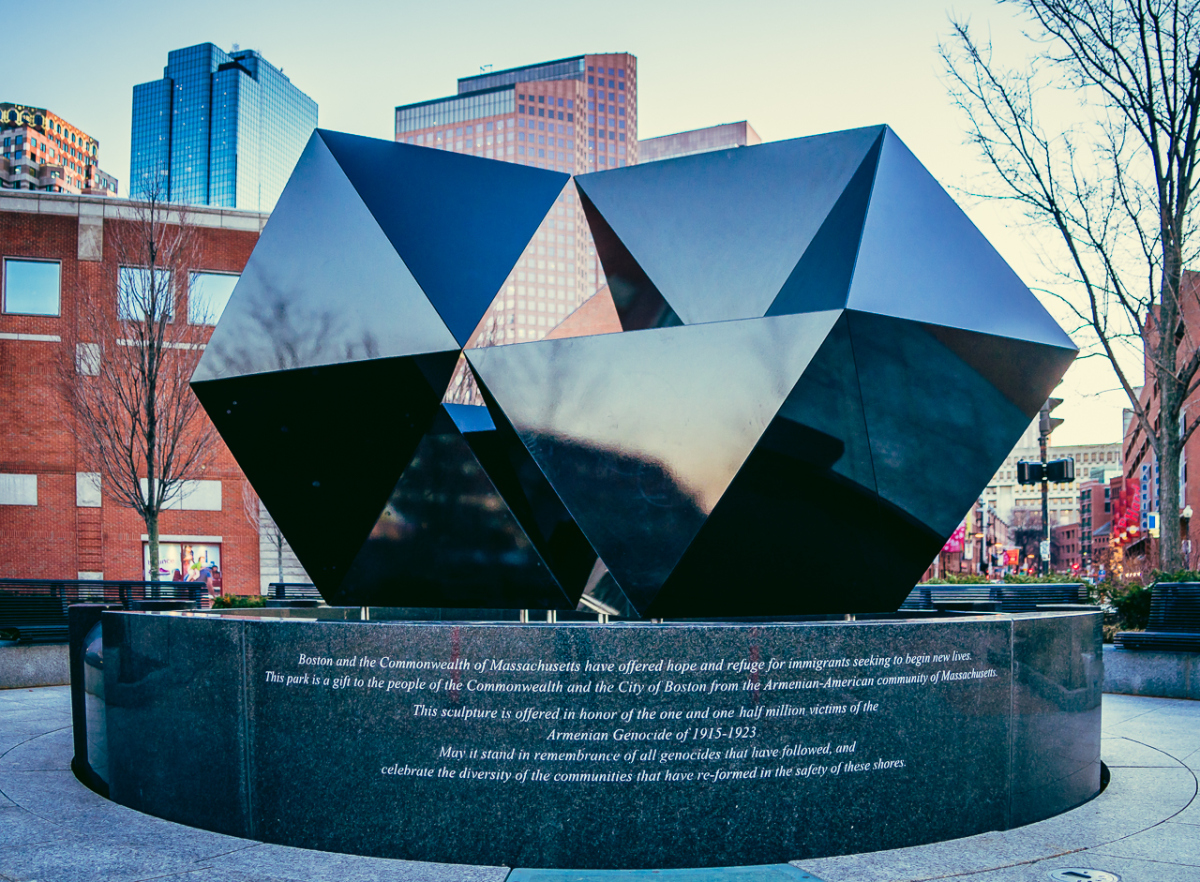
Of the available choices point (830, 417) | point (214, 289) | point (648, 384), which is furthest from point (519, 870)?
point (214, 289)

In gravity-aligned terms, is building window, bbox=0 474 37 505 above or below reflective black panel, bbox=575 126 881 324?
below

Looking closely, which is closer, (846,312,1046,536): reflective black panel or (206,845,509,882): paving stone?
(206,845,509,882): paving stone

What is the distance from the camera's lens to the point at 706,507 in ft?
21.5

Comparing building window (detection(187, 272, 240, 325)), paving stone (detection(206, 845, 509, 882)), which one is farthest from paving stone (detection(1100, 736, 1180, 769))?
building window (detection(187, 272, 240, 325))

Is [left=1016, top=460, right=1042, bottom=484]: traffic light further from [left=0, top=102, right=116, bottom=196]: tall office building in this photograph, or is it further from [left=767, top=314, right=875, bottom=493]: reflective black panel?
[left=0, top=102, right=116, bottom=196]: tall office building

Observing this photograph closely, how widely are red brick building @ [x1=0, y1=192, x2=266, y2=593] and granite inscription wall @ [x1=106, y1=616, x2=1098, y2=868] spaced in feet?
104

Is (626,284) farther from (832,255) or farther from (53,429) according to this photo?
(53,429)

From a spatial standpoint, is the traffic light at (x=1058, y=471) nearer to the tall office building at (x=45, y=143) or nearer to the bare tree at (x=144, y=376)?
the bare tree at (x=144, y=376)

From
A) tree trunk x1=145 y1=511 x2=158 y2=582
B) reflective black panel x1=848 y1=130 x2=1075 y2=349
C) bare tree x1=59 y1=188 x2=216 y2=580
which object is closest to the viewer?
reflective black panel x1=848 y1=130 x2=1075 y2=349

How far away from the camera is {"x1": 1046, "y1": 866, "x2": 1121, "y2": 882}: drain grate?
4699 mm

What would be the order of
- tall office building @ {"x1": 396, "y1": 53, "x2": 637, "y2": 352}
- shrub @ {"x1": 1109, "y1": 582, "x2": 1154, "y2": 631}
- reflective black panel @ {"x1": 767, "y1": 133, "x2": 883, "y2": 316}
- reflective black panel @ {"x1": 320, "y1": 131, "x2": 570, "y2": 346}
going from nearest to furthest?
reflective black panel @ {"x1": 767, "y1": 133, "x2": 883, "y2": 316}, reflective black panel @ {"x1": 320, "y1": 131, "x2": 570, "y2": 346}, shrub @ {"x1": 1109, "y1": 582, "x2": 1154, "y2": 631}, tall office building @ {"x1": 396, "y1": 53, "x2": 637, "y2": 352}

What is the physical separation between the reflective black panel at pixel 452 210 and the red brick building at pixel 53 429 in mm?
29329

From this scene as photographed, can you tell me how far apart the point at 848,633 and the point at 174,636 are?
4.21 m

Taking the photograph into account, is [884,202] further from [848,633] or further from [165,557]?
[165,557]
